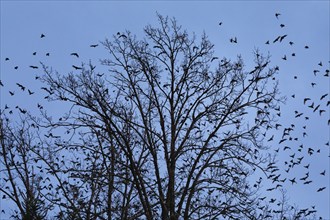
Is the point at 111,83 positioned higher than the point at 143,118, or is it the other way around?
the point at 111,83

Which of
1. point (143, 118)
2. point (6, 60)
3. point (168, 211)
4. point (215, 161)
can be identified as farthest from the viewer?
point (6, 60)

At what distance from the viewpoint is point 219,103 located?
16188 mm

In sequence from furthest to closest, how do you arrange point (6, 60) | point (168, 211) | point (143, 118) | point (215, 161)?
point (6, 60) → point (143, 118) → point (215, 161) → point (168, 211)

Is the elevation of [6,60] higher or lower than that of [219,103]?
higher

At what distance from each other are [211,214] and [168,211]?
4.30ft

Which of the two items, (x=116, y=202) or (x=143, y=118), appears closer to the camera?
(x=143, y=118)

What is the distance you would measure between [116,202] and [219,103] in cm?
555

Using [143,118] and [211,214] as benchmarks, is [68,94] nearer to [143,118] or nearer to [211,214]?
[143,118]

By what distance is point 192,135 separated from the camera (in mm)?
15852

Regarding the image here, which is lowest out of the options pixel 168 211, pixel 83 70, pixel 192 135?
pixel 168 211

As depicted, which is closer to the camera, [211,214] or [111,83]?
[211,214]

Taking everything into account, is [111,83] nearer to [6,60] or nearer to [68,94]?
[68,94]

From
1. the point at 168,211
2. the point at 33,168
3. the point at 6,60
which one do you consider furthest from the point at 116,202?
the point at 6,60

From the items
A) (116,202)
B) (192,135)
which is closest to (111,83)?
(192,135)
